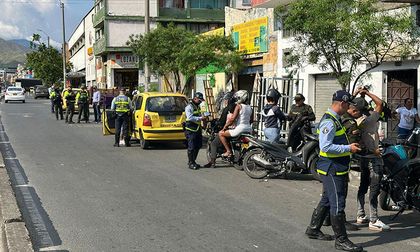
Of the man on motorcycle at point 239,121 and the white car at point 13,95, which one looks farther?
the white car at point 13,95

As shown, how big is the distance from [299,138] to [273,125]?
603 millimetres

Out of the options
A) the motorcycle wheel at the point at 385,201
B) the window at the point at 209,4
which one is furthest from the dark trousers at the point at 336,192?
the window at the point at 209,4

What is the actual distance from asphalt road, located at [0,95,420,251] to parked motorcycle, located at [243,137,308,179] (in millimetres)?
240

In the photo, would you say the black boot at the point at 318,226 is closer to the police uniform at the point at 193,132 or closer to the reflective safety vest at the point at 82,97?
the police uniform at the point at 193,132

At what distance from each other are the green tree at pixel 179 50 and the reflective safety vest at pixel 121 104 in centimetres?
553

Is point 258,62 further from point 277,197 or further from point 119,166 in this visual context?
point 277,197

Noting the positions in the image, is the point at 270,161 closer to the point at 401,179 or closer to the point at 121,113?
the point at 401,179

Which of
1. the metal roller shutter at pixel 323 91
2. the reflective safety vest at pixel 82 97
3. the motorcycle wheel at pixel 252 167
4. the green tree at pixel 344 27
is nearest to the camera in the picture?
the motorcycle wheel at pixel 252 167

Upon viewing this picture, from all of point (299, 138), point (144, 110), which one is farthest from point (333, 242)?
point (144, 110)

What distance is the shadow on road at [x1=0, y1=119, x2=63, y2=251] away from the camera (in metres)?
6.15

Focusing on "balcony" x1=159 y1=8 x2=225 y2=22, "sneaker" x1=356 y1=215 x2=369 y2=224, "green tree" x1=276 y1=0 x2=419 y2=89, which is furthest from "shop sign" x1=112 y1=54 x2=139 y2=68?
"sneaker" x1=356 y1=215 x2=369 y2=224

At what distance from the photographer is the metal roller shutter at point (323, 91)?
18.3m

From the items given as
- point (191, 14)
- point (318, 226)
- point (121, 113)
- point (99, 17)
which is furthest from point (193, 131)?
point (99, 17)

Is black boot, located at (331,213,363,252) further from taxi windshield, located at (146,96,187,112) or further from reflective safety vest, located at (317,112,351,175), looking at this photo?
taxi windshield, located at (146,96,187,112)
